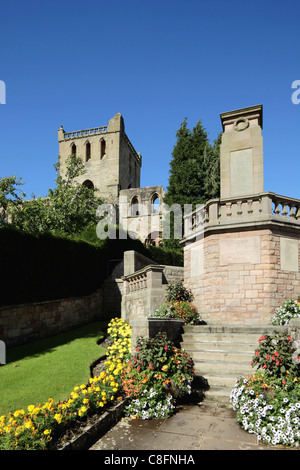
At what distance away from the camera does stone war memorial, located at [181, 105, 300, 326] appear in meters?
10.7

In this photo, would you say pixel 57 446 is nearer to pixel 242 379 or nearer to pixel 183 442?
pixel 183 442

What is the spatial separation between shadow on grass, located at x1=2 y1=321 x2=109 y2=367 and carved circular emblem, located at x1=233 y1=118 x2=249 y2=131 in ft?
32.3

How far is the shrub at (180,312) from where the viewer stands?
10414 mm

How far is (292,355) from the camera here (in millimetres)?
5898

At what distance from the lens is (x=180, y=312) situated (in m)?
10.4

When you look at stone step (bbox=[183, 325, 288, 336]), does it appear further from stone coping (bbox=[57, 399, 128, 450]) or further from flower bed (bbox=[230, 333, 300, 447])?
Answer: stone coping (bbox=[57, 399, 128, 450])

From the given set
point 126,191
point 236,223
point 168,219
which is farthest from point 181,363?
point 126,191

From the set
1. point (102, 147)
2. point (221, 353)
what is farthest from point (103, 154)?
point (221, 353)

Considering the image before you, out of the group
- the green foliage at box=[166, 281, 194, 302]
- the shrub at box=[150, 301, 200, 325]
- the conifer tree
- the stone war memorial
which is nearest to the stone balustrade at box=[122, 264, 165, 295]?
the green foliage at box=[166, 281, 194, 302]

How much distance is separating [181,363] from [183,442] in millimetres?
1986

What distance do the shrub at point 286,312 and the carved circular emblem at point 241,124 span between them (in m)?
6.69

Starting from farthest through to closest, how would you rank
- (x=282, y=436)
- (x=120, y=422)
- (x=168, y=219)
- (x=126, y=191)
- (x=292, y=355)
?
(x=126, y=191)
(x=168, y=219)
(x=292, y=355)
(x=120, y=422)
(x=282, y=436)

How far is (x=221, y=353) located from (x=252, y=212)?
534 centimetres
